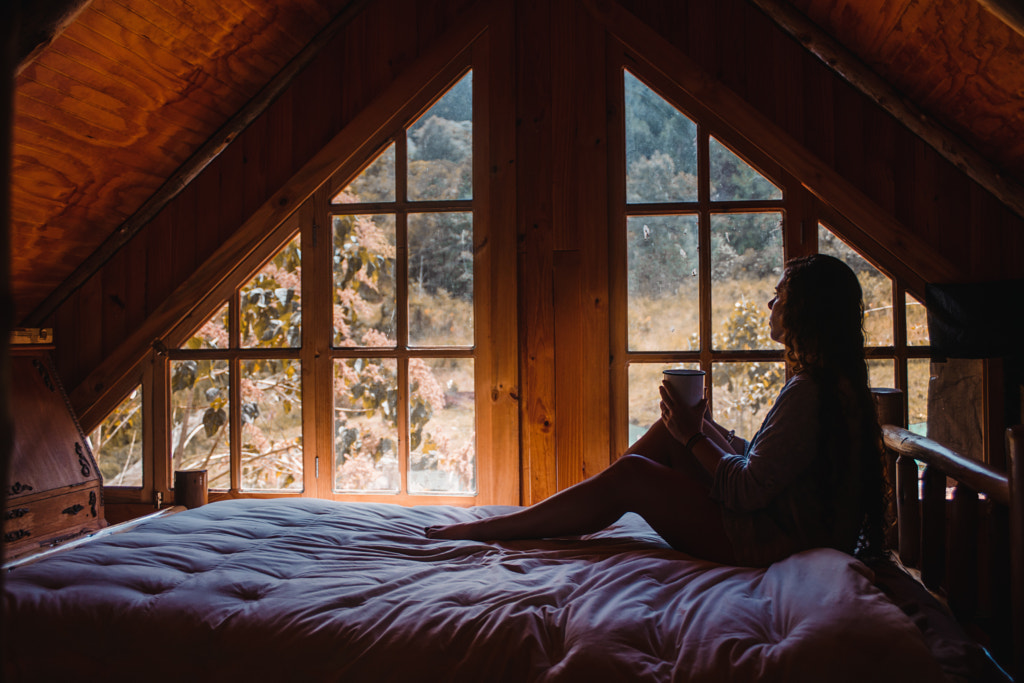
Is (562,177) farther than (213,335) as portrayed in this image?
No

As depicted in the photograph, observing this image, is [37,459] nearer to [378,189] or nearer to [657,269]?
[378,189]

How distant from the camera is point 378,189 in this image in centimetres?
275

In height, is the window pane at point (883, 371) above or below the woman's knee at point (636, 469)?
above

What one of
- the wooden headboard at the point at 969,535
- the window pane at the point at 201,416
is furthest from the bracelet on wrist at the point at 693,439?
the window pane at the point at 201,416

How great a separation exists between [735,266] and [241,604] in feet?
7.18

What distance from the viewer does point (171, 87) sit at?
244 cm

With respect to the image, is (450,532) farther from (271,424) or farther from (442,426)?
(271,424)

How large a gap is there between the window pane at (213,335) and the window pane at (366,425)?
1.81ft

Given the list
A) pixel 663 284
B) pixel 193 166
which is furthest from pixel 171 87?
pixel 663 284

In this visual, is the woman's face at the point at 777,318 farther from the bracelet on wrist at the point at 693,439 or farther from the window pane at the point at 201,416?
the window pane at the point at 201,416

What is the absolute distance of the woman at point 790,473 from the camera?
145 centimetres

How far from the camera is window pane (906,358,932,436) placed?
253 centimetres

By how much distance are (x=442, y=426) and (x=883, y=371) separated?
1.87 meters

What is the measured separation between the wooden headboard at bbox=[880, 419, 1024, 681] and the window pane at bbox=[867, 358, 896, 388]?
0.85 meters
